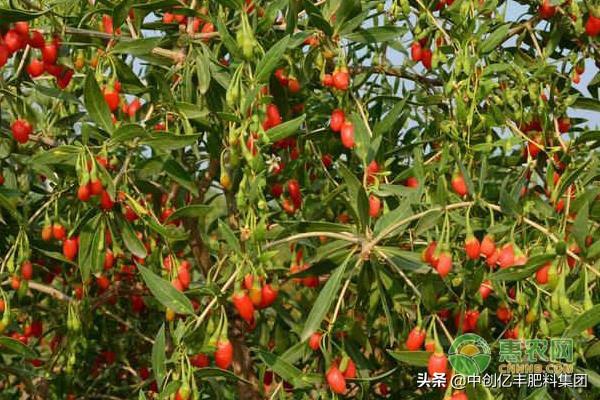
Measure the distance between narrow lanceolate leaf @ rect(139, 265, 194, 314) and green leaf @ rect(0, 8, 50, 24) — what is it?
718mm

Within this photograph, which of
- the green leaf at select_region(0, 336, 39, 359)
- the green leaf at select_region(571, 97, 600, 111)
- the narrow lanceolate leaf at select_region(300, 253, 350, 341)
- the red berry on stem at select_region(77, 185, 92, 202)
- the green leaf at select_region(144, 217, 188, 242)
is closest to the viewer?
the narrow lanceolate leaf at select_region(300, 253, 350, 341)

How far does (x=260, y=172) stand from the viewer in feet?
6.82

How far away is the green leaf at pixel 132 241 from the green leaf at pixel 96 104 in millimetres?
305

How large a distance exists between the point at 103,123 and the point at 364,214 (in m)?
0.78

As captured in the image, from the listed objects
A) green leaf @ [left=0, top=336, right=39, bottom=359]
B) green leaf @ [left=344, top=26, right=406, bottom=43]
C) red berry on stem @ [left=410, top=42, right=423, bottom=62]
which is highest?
green leaf @ [left=344, top=26, right=406, bottom=43]

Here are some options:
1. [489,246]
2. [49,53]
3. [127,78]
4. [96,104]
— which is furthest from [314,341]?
[49,53]

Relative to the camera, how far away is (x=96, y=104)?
2.25 m

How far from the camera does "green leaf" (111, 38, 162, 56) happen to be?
2.34 m

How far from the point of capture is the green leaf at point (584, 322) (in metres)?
1.90

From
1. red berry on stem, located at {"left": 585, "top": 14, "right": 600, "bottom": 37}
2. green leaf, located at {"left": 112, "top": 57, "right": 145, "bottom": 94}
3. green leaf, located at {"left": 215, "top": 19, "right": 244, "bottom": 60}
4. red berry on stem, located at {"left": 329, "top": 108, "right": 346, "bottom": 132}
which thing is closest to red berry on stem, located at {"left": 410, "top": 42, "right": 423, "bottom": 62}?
red berry on stem, located at {"left": 329, "top": 108, "right": 346, "bottom": 132}

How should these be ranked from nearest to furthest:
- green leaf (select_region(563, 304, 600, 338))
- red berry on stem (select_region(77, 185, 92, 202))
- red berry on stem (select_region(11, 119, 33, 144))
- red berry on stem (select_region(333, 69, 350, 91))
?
1. green leaf (select_region(563, 304, 600, 338))
2. red berry on stem (select_region(77, 185, 92, 202))
3. red berry on stem (select_region(333, 69, 350, 91))
4. red berry on stem (select_region(11, 119, 33, 144))

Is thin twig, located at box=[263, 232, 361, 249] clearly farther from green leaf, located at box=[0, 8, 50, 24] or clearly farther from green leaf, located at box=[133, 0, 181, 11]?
green leaf, located at box=[0, 8, 50, 24]

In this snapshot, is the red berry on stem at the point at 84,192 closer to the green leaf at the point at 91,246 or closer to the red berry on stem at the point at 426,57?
the green leaf at the point at 91,246

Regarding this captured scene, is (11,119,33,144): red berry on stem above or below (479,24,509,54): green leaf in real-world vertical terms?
below
